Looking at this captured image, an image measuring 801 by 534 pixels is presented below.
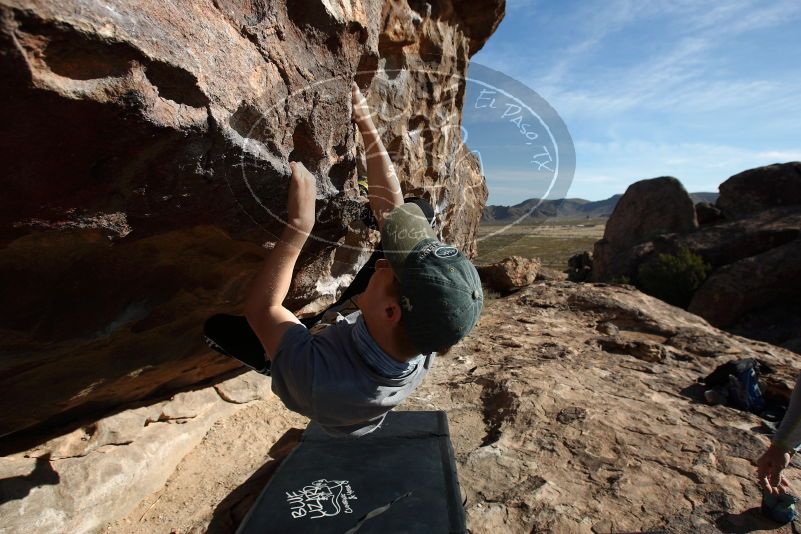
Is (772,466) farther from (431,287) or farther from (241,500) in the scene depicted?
(241,500)

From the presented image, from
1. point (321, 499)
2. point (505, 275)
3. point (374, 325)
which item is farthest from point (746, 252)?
point (374, 325)

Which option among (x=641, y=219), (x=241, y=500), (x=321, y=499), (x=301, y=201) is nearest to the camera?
(x=301, y=201)

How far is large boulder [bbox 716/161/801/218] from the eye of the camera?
A: 16.1 meters

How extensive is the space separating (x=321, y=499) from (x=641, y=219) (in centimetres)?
1961

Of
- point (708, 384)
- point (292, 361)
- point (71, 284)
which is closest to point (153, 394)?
point (71, 284)

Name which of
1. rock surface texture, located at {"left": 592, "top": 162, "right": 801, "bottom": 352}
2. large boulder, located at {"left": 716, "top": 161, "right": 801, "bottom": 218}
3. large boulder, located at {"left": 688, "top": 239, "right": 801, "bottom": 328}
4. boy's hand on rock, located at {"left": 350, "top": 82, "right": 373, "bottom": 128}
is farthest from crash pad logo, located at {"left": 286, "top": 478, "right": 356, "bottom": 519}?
large boulder, located at {"left": 716, "top": 161, "right": 801, "bottom": 218}

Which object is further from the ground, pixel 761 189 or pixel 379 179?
pixel 761 189

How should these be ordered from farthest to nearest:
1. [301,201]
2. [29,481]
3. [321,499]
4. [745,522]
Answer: [745,522] < [321,499] < [29,481] < [301,201]

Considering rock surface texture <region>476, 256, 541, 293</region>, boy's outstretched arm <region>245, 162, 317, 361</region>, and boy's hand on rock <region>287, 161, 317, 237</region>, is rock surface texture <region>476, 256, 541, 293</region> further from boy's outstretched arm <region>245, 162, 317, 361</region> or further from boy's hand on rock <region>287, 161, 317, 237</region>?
boy's outstretched arm <region>245, 162, 317, 361</region>

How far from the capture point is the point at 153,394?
3.22 meters

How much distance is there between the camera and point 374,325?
1.53m

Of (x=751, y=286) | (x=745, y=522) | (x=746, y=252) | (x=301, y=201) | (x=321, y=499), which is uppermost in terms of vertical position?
(x=301, y=201)

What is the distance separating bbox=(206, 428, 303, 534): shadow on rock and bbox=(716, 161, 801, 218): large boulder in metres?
18.5

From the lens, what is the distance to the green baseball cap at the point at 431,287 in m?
1.33
